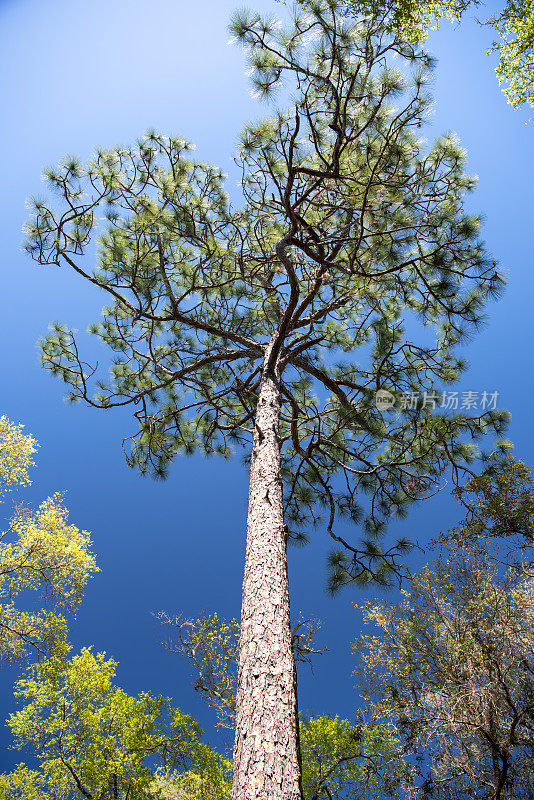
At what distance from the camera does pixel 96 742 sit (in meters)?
6.32

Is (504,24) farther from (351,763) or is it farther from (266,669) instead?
(351,763)

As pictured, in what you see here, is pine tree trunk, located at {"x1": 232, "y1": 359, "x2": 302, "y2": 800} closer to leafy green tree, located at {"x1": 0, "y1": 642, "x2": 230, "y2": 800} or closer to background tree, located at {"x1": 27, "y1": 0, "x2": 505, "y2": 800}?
background tree, located at {"x1": 27, "y1": 0, "x2": 505, "y2": 800}

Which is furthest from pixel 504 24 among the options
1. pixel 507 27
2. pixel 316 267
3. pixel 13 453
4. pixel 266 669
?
pixel 13 453

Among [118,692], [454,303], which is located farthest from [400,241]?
[118,692]

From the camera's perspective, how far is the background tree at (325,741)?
18.1ft

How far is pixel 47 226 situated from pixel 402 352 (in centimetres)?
464

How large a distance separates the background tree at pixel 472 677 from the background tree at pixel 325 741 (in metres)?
0.40

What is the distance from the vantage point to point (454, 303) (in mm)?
5250

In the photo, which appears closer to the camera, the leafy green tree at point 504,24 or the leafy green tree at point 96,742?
the leafy green tree at point 504,24

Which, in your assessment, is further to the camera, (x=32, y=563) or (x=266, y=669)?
(x=32, y=563)

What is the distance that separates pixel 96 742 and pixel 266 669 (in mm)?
6331

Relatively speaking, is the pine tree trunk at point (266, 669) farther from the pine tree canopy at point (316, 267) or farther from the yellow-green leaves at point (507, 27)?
the yellow-green leaves at point (507, 27)

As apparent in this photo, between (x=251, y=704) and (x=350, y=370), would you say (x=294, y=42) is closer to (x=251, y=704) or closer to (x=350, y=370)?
(x=350, y=370)

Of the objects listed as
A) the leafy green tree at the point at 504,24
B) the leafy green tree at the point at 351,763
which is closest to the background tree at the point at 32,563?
the leafy green tree at the point at 351,763
